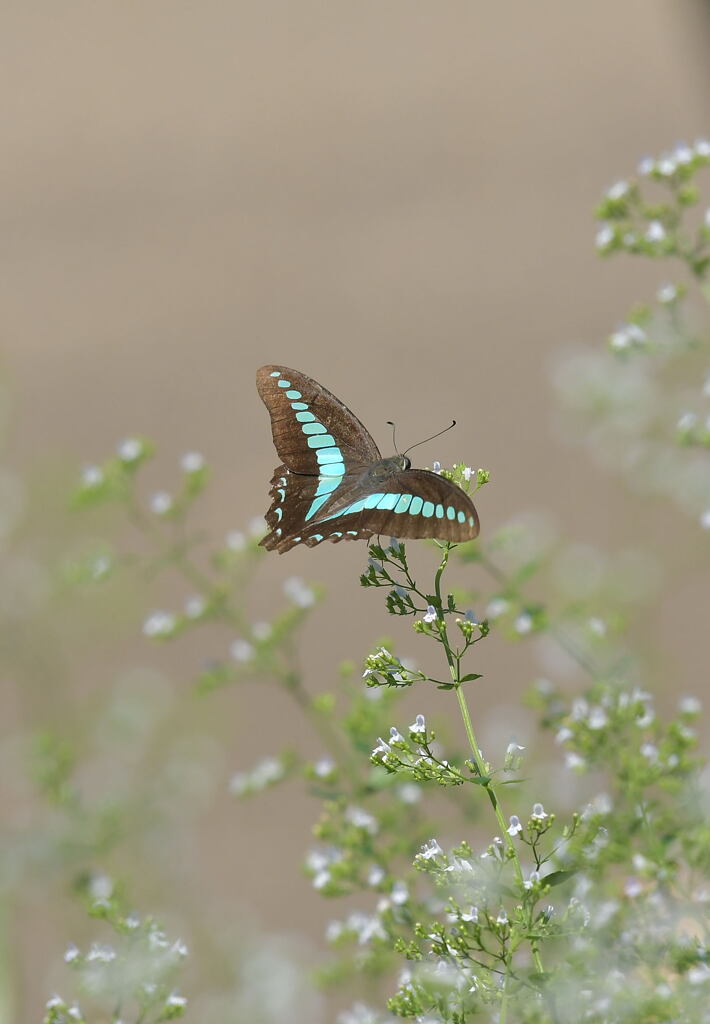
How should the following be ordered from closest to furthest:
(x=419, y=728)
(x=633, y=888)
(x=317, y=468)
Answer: (x=419, y=728)
(x=633, y=888)
(x=317, y=468)

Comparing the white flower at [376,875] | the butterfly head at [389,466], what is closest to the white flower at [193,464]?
the butterfly head at [389,466]

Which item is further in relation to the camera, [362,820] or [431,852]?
[362,820]

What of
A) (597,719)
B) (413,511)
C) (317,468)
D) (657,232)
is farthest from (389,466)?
(657,232)

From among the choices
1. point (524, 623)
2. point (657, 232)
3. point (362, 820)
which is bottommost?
point (362, 820)

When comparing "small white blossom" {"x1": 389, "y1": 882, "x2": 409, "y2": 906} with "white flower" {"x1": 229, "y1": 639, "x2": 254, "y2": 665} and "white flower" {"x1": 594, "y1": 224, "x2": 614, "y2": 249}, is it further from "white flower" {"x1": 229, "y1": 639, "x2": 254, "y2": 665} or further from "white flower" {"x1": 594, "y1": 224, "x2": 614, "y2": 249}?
"white flower" {"x1": 594, "y1": 224, "x2": 614, "y2": 249}

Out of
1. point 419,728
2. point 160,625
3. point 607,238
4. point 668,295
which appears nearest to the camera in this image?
point 419,728

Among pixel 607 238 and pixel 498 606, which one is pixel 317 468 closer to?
pixel 498 606
